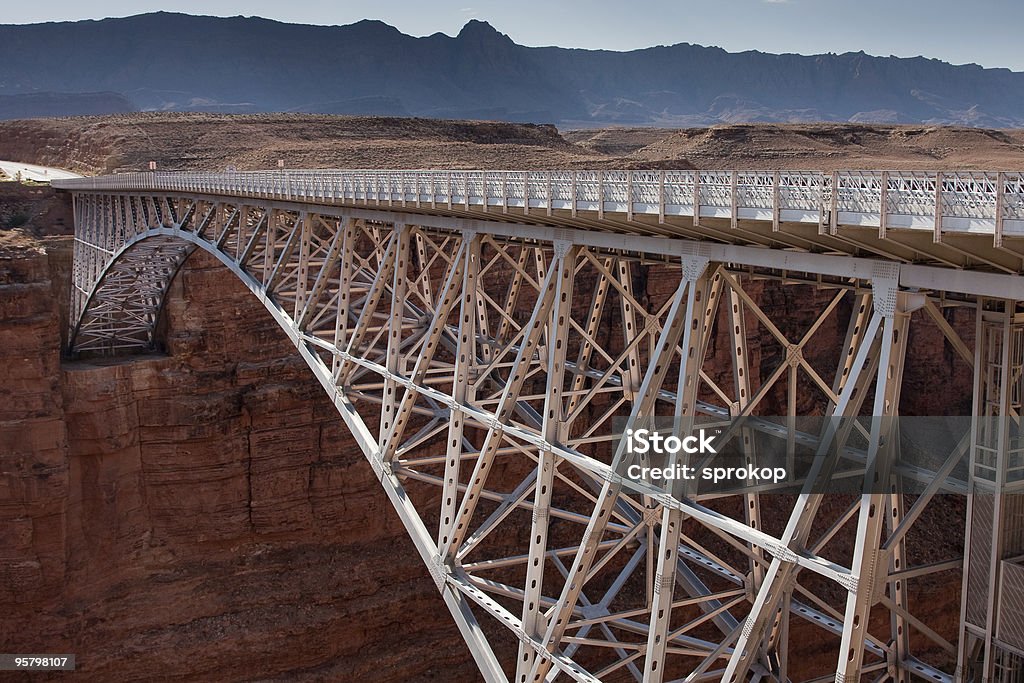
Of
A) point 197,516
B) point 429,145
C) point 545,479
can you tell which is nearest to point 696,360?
point 545,479

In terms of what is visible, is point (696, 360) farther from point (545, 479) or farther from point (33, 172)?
point (33, 172)

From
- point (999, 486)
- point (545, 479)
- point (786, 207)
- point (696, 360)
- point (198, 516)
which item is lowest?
point (198, 516)

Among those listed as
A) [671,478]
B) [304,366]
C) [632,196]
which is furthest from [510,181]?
[304,366]

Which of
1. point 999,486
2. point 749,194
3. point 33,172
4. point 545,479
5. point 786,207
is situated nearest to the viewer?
point 999,486

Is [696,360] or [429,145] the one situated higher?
[429,145]

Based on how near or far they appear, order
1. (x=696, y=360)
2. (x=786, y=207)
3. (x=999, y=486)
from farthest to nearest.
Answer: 1. (x=696, y=360)
2. (x=786, y=207)
3. (x=999, y=486)

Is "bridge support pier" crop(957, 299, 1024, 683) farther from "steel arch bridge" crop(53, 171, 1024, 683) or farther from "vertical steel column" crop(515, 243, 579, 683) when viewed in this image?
"vertical steel column" crop(515, 243, 579, 683)

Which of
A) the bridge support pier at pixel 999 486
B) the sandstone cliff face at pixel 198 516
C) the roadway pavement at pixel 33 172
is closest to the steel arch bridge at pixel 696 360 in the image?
the bridge support pier at pixel 999 486

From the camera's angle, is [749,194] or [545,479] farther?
[545,479]
